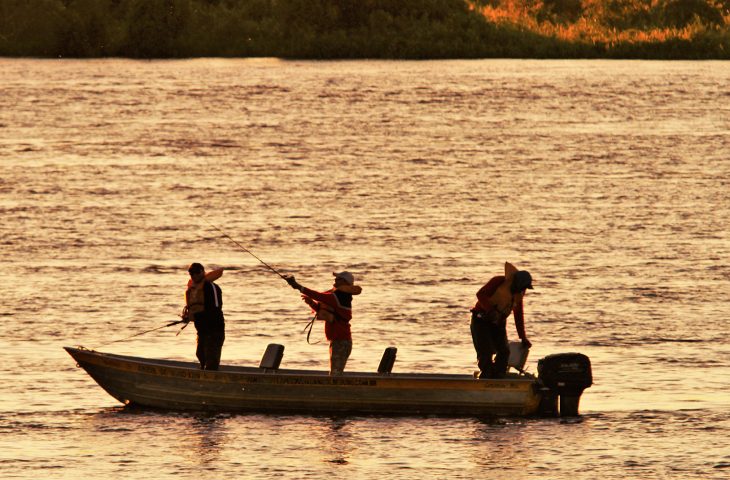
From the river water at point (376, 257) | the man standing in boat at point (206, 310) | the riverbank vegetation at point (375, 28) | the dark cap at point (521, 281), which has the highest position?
the riverbank vegetation at point (375, 28)

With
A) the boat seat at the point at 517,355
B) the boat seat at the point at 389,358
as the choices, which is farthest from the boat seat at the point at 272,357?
the boat seat at the point at 517,355

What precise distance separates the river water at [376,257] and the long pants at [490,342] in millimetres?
826

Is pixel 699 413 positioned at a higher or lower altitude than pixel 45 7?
lower

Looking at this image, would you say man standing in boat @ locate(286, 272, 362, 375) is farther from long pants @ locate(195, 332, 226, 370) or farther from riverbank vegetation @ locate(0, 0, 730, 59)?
riverbank vegetation @ locate(0, 0, 730, 59)

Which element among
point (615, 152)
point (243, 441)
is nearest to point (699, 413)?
point (243, 441)

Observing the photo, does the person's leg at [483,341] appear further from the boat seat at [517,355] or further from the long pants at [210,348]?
the long pants at [210,348]

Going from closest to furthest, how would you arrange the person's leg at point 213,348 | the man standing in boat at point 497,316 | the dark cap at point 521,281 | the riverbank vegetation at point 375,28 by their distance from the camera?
the dark cap at point 521,281 < the man standing in boat at point 497,316 < the person's leg at point 213,348 < the riverbank vegetation at point 375,28

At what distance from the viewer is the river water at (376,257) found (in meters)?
24.2

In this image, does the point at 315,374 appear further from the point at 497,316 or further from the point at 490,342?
the point at 497,316

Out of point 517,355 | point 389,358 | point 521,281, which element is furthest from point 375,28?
point 521,281

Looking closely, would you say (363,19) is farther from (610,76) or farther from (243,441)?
(243,441)

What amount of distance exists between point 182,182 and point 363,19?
7981 centimetres

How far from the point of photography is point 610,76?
124 metres

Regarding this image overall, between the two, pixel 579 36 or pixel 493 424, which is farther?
pixel 579 36
